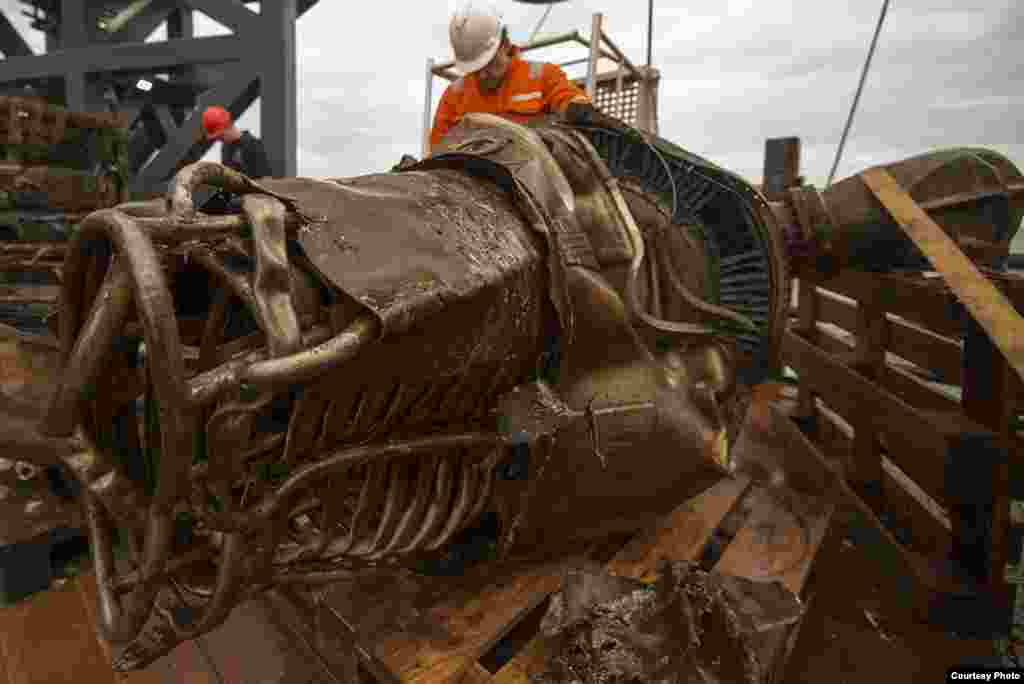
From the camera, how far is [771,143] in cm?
329

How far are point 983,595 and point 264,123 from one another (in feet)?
25.7

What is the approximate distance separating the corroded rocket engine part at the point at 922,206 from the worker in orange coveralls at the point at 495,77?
136cm

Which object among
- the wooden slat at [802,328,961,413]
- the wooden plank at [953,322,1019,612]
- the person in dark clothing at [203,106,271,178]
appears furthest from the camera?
the person in dark clothing at [203,106,271,178]

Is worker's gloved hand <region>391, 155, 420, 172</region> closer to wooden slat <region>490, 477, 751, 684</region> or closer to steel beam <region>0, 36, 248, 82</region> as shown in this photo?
wooden slat <region>490, 477, 751, 684</region>

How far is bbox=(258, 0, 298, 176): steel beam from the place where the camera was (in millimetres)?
7156

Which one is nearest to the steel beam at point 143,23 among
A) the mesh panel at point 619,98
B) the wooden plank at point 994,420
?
the mesh panel at point 619,98

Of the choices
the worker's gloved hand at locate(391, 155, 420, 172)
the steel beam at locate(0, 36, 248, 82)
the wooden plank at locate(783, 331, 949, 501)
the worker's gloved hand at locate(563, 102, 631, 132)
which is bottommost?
the wooden plank at locate(783, 331, 949, 501)

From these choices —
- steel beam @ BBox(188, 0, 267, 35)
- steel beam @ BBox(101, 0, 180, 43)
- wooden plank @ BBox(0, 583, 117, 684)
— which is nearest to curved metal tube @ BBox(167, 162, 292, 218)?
wooden plank @ BBox(0, 583, 117, 684)

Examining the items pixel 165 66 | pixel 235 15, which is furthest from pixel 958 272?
pixel 165 66

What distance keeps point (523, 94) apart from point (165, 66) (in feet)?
22.7

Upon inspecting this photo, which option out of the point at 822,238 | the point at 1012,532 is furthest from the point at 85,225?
the point at 1012,532

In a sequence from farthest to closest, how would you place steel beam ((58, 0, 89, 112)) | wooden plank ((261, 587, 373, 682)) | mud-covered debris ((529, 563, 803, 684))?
1. steel beam ((58, 0, 89, 112))
2. wooden plank ((261, 587, 373, 682))
3. mud-covered debris ((529, 563, 803, 684))

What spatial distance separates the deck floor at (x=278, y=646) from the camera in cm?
159

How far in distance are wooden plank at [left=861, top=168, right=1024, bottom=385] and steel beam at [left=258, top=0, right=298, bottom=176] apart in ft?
21.4
